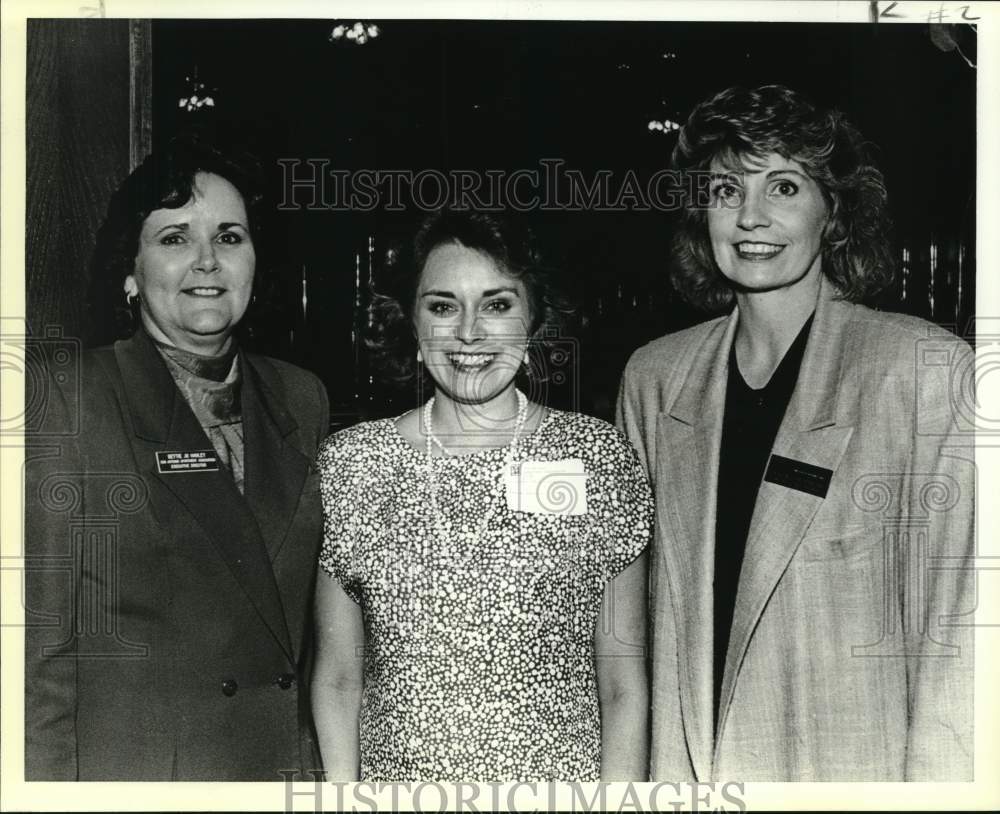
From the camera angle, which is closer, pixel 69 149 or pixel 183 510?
pixel 183 510

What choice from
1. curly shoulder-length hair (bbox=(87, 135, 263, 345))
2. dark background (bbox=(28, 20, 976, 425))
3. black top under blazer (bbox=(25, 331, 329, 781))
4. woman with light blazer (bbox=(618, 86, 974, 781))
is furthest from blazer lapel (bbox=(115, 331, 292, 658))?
woman with light blazer (bbox=(618, 86, 974, 781))

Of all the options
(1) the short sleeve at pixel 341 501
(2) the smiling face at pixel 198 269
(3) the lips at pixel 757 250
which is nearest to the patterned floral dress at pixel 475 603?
(1) the short sleeve at pixel 341 501

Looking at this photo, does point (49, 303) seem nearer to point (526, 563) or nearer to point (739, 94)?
point (526, 563)

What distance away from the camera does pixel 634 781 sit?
8.35 feet

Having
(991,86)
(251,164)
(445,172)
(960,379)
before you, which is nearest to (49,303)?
(251,164)

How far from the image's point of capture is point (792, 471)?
250 cm

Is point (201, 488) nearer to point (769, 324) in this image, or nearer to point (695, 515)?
point (695, 515)

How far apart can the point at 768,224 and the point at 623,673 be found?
117 centimetres

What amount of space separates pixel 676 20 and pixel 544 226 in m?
0.66

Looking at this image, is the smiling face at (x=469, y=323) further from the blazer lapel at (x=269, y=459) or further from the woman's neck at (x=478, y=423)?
the blazer lapel at (x=269, y=459)

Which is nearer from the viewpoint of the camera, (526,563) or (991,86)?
(526,563)

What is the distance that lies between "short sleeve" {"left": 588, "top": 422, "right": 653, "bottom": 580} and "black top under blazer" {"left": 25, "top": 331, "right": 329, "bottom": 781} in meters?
0.70

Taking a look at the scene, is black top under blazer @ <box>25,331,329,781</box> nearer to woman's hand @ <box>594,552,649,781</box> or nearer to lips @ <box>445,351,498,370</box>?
lips @ <box>445,351,498,370</box>

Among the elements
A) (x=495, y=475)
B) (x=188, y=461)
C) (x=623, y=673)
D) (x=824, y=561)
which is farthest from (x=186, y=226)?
(x=824, y=561)
